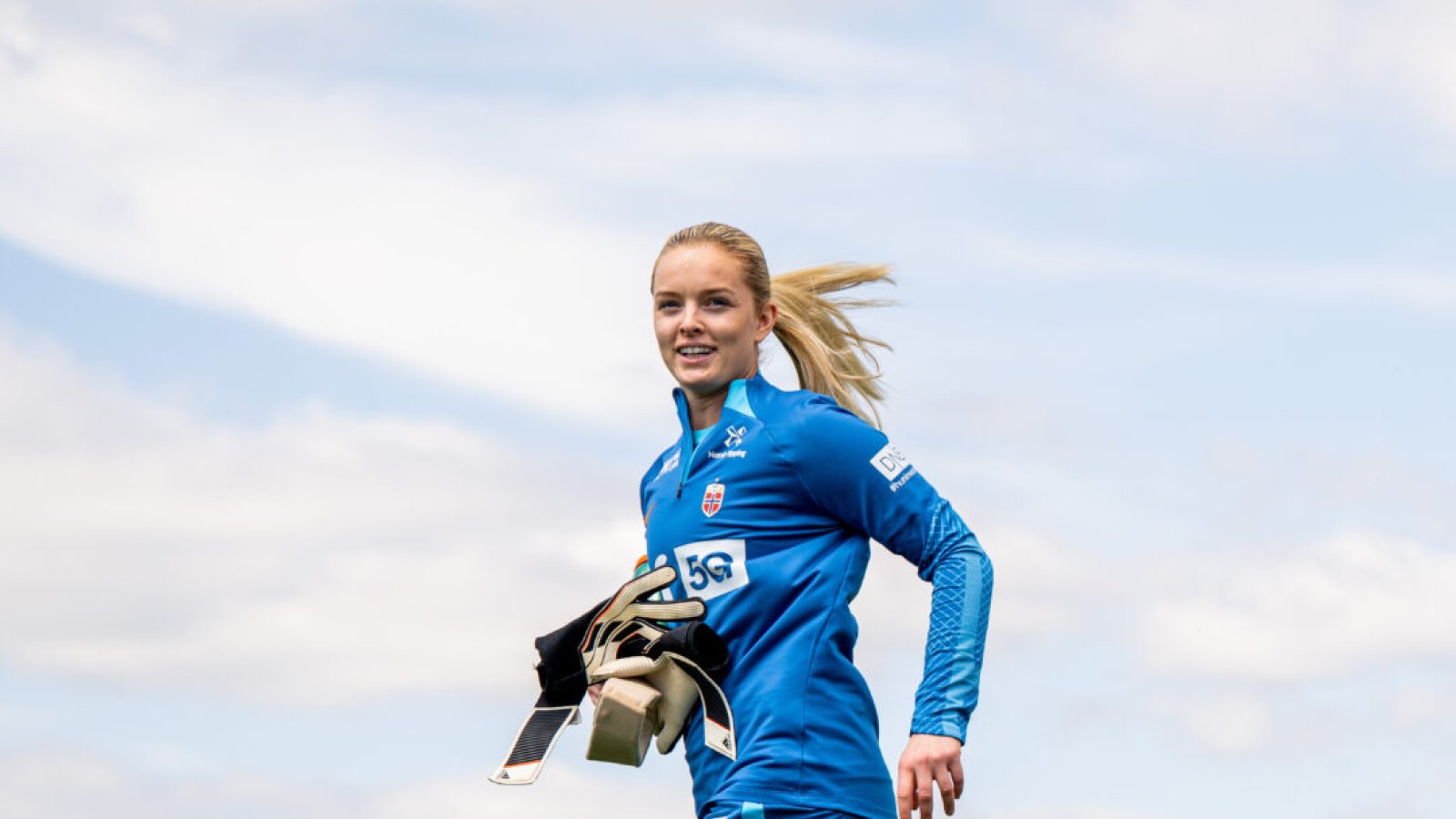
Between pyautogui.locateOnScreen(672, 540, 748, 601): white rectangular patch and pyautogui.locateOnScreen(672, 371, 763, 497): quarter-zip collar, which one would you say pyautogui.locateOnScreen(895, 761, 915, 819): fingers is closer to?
pyautogui.locateOnScreen(672, 540, 748, 601): white rectangular patch

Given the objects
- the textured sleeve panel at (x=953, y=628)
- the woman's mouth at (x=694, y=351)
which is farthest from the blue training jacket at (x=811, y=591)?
the woman's mouth at (x=694, y=351)

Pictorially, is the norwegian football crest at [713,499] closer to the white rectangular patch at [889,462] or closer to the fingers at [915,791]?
the white rectangular patch at [889,462]

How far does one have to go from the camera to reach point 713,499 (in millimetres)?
6109

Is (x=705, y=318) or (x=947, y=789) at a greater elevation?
(x=705, y=318)

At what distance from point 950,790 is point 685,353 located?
1.71 m

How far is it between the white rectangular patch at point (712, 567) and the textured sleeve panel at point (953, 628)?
1.92 feet

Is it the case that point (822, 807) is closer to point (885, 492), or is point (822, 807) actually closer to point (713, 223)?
point (885, 492)

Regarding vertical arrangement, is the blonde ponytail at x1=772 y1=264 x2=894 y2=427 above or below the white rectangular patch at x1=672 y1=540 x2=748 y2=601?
above

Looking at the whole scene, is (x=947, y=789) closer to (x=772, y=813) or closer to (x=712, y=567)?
(x=772, y=813)

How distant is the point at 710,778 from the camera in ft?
19.3

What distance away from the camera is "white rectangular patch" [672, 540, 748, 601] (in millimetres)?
5934

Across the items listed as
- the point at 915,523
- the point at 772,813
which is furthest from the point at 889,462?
the point at 772,813

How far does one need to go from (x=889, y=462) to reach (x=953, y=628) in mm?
561

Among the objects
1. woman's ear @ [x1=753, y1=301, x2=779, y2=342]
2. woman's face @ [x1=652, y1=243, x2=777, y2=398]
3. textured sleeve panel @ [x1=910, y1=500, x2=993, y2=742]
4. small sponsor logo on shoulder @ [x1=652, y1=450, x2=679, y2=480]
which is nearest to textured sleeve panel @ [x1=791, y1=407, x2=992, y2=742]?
textured sleeve panel @ [x1=910, y1=500, x2=993, y2=742]
